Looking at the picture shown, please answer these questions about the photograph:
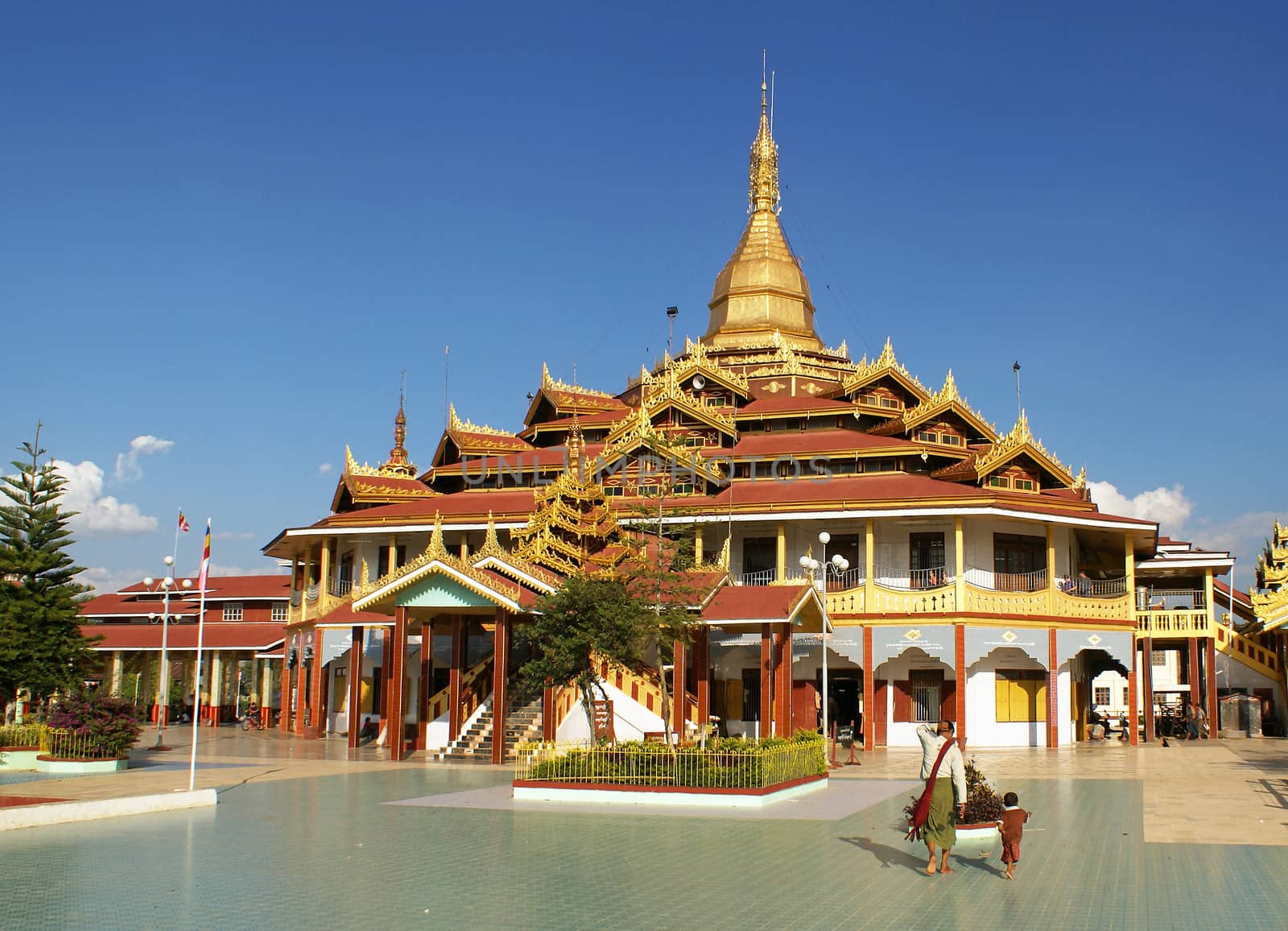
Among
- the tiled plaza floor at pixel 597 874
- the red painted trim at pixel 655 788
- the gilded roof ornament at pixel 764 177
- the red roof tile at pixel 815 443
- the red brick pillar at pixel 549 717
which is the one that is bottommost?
the tiled plaza floor at pixel 597 874

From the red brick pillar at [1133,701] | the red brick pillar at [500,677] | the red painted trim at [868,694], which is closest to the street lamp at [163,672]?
the red brick pillar at [500,677]

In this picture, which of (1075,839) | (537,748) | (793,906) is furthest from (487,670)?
(793,906)

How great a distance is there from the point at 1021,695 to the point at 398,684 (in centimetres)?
1777

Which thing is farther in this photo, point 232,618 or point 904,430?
point 232,618

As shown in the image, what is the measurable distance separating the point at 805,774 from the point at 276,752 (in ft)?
52.3

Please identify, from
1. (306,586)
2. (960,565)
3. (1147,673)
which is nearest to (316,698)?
(306,586)

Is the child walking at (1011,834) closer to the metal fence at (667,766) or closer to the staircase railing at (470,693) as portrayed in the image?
the metal fence at (667,766)

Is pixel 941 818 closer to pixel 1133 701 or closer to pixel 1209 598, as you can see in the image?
pixel 1133 701

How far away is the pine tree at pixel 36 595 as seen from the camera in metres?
27.1

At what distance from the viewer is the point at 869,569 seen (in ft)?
115

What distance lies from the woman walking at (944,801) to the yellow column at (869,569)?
2086cm

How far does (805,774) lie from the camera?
21703mm

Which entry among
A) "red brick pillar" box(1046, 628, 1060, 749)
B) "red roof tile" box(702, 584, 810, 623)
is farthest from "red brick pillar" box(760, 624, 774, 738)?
"red brick pillar" box(1046, 628, 1060, 749)

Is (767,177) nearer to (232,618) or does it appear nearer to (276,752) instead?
(232,618)
